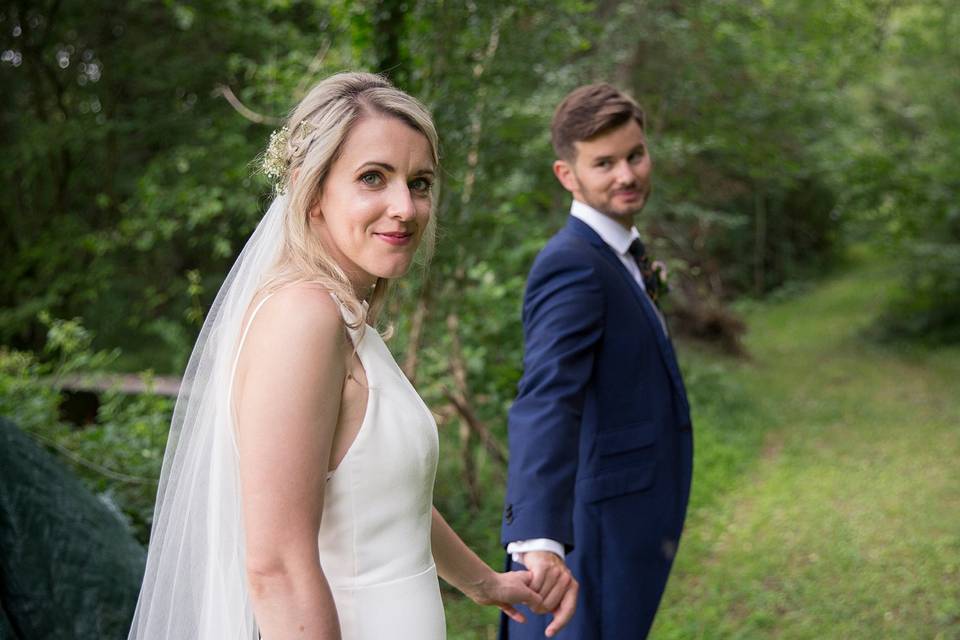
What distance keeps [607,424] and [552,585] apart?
0.54m

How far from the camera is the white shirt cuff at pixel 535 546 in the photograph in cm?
233

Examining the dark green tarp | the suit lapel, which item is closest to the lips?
the suit lapel

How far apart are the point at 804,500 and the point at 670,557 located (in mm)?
4689

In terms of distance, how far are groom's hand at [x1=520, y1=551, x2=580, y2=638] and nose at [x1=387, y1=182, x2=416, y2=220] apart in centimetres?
101

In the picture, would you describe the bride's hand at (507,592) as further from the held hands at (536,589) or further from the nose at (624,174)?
the nose at (624,174)

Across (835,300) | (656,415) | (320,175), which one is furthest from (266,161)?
(835,300)

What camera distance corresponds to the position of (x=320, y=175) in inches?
64.6

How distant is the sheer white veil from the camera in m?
1.70

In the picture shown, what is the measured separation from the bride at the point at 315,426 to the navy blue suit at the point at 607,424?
822mm

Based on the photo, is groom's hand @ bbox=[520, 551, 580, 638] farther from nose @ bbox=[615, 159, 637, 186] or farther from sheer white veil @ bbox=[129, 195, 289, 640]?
nose @ bbox=[615, 159, 637, 186]

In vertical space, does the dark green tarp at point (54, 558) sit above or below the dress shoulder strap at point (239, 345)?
below

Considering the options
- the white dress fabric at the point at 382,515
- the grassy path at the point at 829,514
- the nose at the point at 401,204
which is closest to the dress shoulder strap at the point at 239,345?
the white dress fabric at the point at 382,515

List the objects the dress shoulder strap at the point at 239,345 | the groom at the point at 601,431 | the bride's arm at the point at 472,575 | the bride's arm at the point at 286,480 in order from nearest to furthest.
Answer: the bride's arm at the point at 286,480, the dress shoulder strap at the point at 239,345, the bride's arm at the point at 472,575, the groom at the point at 601,431

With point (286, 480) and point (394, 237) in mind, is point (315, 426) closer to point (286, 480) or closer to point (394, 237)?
point (286, 480)
